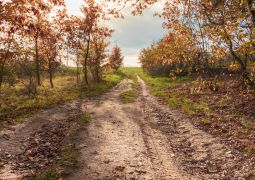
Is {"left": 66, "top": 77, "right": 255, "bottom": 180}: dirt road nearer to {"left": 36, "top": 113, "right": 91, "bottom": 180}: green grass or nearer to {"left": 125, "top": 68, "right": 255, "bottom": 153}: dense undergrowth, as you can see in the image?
{"left": 36, "top": 113, "right": 91, "bottom": 180}: green grass

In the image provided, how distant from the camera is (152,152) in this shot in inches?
502

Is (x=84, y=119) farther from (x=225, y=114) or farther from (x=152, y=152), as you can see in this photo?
(x=225, y=114)

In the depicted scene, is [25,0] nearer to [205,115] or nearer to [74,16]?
[205,115]

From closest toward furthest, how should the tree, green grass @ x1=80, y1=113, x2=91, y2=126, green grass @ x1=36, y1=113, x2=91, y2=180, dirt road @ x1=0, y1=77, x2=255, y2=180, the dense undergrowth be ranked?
green grass @ x1=36, y1=113, x2=91, y2=180, dirt road @ x1=0, y1=77, x2=255, y2=180, the dense undergrowth, green grass @ x1=80, y1=113, x2=91, y2=126, the tree

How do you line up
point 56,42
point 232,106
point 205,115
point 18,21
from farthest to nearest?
point 56,42
point 232,106
point 205,115
point 18,21

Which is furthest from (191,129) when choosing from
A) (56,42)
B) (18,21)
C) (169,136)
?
(56,42)

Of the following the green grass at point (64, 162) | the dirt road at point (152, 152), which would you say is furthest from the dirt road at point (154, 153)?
the green grass at point (64, 162)

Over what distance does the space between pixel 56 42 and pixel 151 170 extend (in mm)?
40673

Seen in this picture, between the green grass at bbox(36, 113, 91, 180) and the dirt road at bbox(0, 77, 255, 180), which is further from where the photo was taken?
the dirt road at bbox(0, 77, 255, 180)

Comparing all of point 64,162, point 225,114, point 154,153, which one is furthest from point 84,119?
point 225,114

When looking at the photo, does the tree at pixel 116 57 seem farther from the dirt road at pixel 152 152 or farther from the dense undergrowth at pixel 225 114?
the dirt road at pixel 152 152

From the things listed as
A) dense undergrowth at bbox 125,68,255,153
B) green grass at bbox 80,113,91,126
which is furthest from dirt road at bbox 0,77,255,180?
dense undergrowth at bbox 125,68,255,153

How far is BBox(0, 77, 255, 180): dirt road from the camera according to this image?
10516mm

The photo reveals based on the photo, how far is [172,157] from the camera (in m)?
12.3
